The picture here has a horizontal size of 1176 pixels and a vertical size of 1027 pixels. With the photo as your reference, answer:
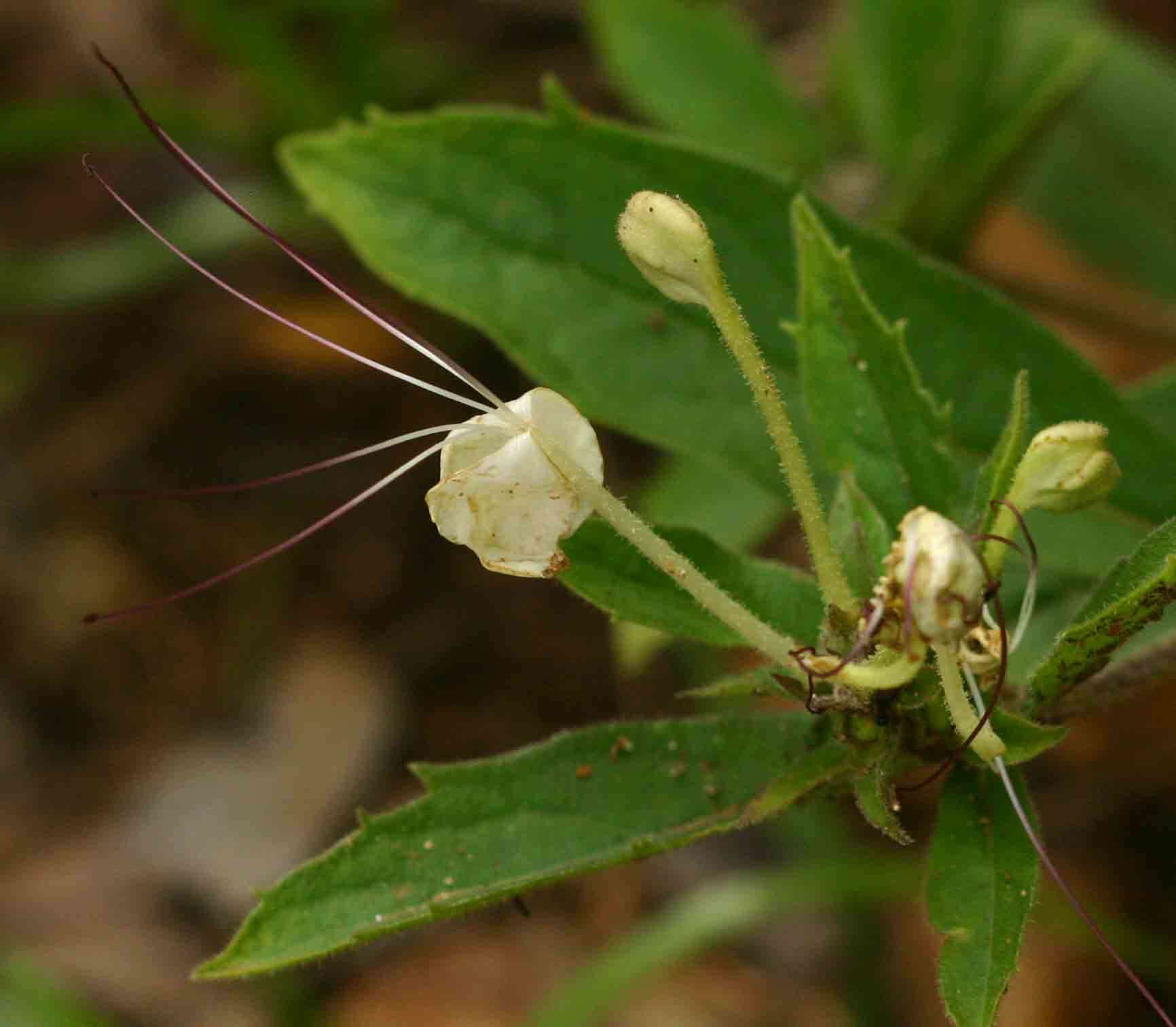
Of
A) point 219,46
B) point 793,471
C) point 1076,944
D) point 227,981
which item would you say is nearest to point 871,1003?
point 1076,944

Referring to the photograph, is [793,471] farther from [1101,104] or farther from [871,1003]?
[1101,104]

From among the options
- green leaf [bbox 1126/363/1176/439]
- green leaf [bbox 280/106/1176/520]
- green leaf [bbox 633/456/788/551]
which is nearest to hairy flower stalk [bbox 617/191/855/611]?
green leaf [bbox 280/106/1176/520]

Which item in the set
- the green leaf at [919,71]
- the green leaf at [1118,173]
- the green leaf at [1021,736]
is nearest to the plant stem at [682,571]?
the green leaf at [1021,736]

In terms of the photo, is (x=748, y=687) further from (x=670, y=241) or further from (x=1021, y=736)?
(x=670, y=241)

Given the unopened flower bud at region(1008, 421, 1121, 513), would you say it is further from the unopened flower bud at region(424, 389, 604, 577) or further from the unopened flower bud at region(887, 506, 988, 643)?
the unopened flower bud at region(424, 389, 604, 577)

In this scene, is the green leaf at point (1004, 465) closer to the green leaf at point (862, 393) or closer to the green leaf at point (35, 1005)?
the green leaf at point (862, 393)
